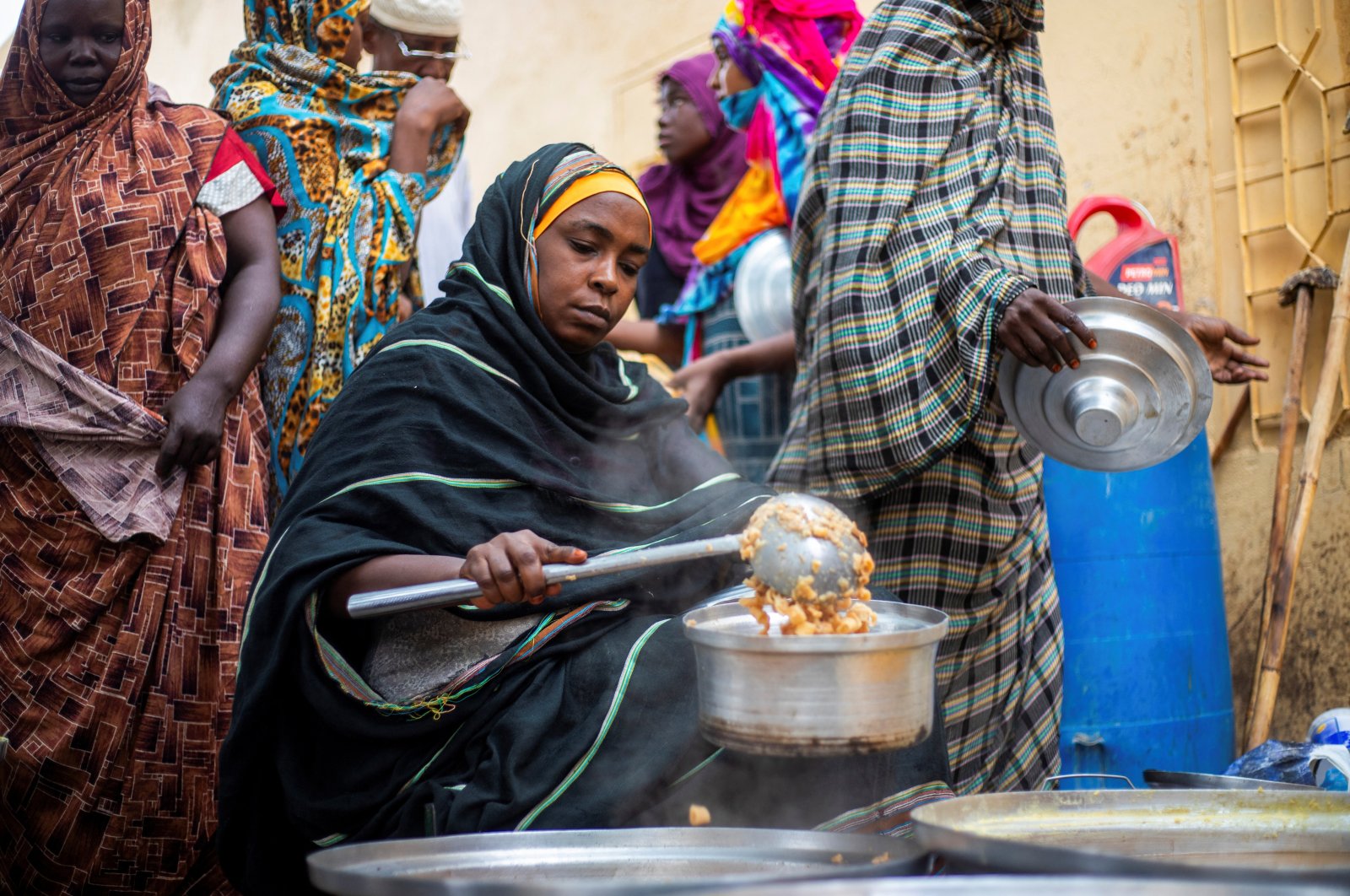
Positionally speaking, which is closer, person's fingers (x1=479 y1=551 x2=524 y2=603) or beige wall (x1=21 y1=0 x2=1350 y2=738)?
person's fingers (x1=479 y1=551 x2=524 y2=603)

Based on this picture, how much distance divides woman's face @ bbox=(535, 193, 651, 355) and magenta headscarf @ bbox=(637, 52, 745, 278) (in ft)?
7.74

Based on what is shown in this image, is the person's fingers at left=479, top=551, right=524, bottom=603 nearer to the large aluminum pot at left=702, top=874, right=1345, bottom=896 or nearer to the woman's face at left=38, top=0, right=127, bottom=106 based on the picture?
the large aluminum pot at left=702, top=874, right=1345, bottom=896

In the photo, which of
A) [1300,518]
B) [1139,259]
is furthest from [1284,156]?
[1300,518]

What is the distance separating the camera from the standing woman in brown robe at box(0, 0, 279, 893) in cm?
274

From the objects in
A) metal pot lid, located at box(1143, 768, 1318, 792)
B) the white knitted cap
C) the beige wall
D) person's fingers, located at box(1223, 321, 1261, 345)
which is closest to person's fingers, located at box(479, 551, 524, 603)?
metal pot lid, located at box(1143, 768, 1318, 792)

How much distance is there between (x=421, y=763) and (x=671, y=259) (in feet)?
10.0

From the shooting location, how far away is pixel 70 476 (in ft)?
9.08

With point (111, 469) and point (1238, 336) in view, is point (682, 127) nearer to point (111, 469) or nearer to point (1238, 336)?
point (1238, 336)

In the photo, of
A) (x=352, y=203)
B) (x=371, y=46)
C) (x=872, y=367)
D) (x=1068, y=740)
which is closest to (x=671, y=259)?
(x=371, y=46)

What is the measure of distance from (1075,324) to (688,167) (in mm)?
2526

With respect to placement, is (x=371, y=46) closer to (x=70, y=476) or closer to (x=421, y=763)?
(x=70, y=476)

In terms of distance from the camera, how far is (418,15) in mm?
3859

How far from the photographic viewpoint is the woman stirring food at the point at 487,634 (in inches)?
74.7

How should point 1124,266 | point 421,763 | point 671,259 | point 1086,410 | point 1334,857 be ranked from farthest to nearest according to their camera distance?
point 671,259, point 1124,266, point 1086,410, point 421,763, point 1334,857
